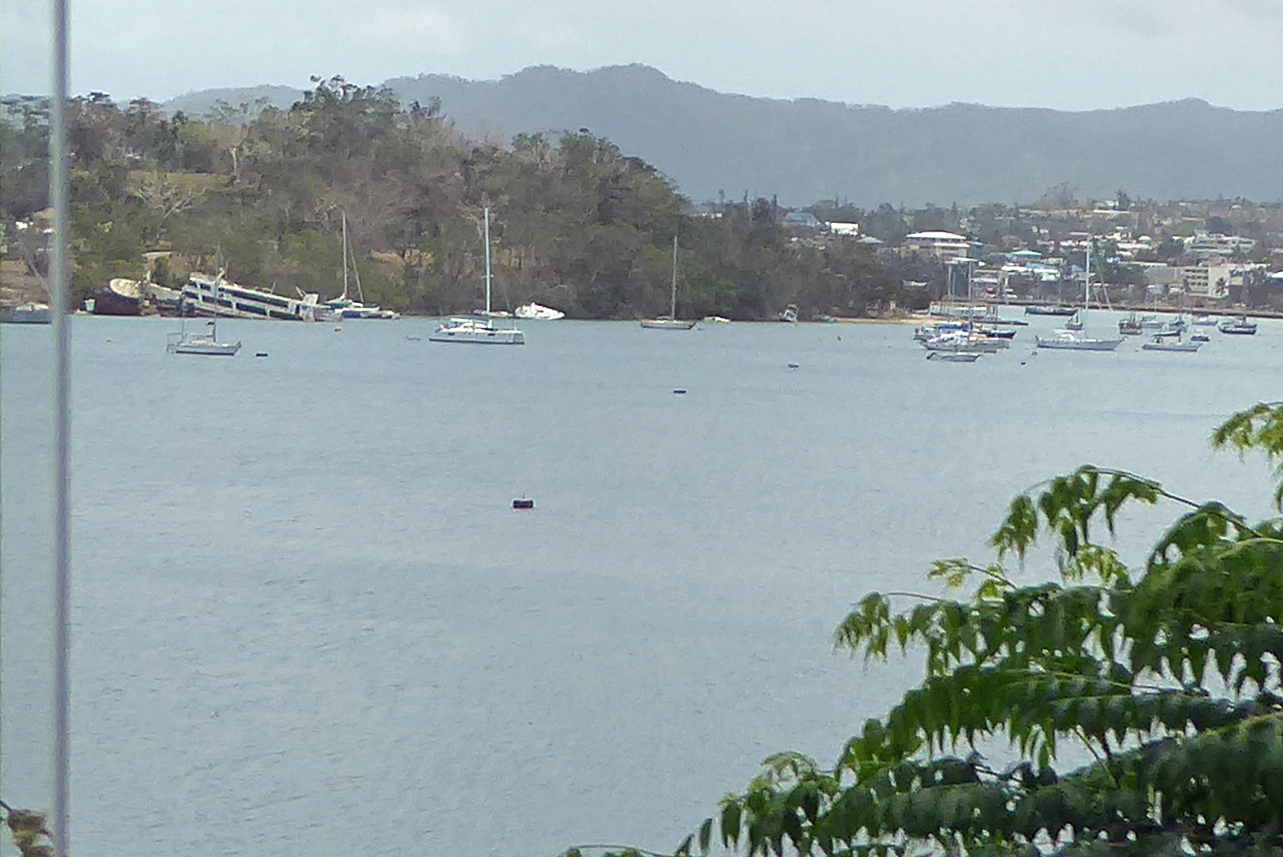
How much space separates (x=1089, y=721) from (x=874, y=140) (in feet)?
84.6

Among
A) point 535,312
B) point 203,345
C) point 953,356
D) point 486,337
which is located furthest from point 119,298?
point 953,356

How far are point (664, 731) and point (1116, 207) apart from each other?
1538cm

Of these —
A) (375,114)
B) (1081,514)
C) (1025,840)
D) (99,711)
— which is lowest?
(99,711)

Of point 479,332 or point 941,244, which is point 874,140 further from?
point 479,332

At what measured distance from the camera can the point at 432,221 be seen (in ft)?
75.7

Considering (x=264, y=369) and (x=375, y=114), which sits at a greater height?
(x=375, y=114)

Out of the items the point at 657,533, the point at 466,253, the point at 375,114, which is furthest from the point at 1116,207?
the point at 657,533

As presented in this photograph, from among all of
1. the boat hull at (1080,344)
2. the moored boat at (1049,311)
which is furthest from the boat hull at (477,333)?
the boat hull at (1080,344)

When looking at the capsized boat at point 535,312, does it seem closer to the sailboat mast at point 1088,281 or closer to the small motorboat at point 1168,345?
the sailboat mast at point 1088,281

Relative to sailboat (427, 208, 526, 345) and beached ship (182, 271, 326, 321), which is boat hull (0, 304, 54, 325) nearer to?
beached ship (182, 271, 326, 321)

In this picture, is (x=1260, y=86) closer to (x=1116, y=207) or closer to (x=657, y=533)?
(x=1116, y=207)

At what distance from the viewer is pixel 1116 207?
69.7 feet

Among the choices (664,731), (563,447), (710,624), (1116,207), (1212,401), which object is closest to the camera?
(664,731)

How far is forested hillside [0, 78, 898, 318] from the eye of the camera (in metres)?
21.8
